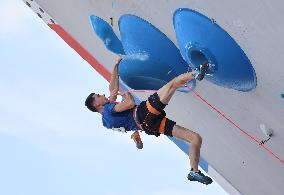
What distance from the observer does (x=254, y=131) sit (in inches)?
218

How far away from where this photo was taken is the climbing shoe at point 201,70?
4.11 m

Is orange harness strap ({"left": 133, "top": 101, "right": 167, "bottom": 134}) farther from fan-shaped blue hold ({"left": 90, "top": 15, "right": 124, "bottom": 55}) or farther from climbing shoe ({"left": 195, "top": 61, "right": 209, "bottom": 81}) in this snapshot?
fan-shaped blue hold ({"left": 90, "top": 15, "right": 124, "bottom": 55})

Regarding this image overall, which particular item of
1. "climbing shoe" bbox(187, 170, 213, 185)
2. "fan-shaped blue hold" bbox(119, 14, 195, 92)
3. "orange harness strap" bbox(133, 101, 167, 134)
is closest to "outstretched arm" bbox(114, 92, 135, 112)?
"orange harness strap" bbox(133, 101, 167, 134)

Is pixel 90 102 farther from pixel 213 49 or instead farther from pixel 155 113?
pixel 213 49

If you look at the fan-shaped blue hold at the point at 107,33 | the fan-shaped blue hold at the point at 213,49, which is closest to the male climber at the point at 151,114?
the fan-shaped blue hold at the point at 213,49

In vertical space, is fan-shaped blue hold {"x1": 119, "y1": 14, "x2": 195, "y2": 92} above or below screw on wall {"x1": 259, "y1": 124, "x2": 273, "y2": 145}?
above

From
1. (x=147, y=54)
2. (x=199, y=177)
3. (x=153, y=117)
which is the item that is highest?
(x=147, y=54)

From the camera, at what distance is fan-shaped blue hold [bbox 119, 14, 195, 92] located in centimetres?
499

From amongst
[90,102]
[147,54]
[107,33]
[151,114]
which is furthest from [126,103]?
[107,33]

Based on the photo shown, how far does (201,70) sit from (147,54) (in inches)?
41.4

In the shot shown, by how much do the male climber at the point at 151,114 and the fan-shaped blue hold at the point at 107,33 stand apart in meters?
0.62

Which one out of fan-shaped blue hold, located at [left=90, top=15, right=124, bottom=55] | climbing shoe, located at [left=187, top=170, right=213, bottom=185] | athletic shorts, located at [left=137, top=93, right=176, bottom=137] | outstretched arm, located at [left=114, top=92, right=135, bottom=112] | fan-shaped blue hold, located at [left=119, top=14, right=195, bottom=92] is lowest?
climbing shoe, located at [left=187, top=170, right=213, bottom=185]

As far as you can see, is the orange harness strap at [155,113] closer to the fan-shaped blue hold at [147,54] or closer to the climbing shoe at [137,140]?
the climbing shoe at [137,140]

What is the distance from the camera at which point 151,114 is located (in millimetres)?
4594
